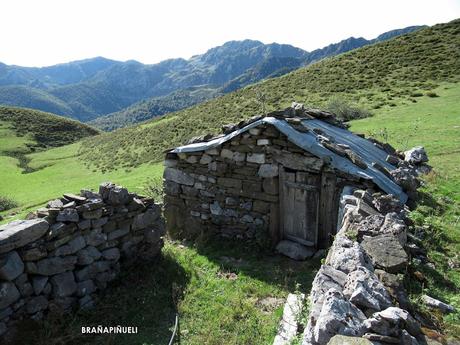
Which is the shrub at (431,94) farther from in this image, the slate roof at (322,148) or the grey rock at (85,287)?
the grey rock at (85,287)

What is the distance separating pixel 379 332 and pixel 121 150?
4334cm

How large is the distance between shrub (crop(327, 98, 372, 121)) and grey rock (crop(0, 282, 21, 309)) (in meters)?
24.5

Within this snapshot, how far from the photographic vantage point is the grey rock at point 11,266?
5.94 metres

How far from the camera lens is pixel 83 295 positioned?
7145mm

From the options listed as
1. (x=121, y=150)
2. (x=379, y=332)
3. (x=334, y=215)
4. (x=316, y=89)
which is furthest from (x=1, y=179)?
(x=379, y=332)

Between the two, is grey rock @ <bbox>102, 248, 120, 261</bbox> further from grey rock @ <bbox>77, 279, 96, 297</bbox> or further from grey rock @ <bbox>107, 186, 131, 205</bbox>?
grey rock @ <bbox>107, 186, 131, 205</bbox>

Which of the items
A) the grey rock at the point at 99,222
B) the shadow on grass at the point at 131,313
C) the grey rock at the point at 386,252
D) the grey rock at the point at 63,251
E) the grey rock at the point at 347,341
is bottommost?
the shadow on grass at the point at 131,313

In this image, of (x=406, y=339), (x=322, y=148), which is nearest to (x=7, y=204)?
(x=322, y=148)

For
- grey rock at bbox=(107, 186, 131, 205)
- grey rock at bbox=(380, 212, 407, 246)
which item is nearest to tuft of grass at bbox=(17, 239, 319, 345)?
grey rock at bbox=(107, 186, 131, 205)

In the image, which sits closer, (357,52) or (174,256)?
(174,256)

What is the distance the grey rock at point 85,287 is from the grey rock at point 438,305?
19.3ft

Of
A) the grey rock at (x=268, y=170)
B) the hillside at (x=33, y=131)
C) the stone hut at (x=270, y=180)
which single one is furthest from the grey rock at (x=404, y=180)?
the hillside at (x=33, y=131)

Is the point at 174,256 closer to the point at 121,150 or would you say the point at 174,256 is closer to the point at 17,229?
the point at 17,229

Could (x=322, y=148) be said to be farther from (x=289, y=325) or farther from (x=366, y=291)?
(x=366, y=291)
